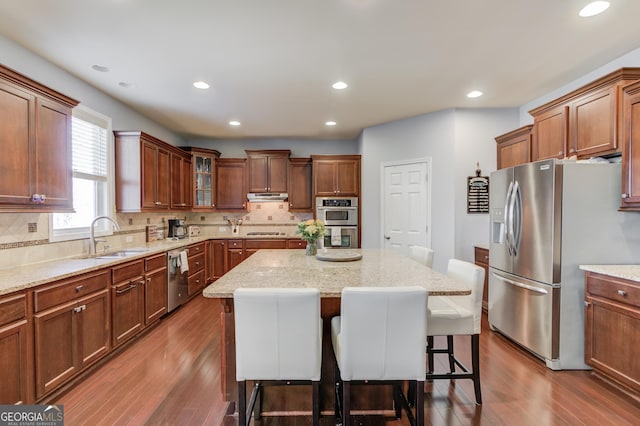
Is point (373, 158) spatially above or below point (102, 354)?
above

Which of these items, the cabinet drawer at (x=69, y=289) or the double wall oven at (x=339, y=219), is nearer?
the cabinet drawer at (x=69, y=289)

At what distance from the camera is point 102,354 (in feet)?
8.55

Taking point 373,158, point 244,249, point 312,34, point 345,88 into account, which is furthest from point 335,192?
point 312,34

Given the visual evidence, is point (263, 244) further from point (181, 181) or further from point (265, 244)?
point (181, 181)

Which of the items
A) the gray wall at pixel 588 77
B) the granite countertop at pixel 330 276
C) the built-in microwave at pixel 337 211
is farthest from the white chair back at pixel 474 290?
the built-in microwave at pixel 337 211

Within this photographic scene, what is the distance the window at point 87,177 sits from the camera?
3.08 m

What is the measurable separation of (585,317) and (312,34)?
3.21 metres

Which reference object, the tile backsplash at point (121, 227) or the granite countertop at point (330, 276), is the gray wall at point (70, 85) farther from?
the granite countertop at point (330, 276)

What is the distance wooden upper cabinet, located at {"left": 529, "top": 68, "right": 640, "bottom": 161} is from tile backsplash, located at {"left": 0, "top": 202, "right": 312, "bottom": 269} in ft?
13.3

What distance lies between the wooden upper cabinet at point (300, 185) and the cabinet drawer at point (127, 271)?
3.05 metres

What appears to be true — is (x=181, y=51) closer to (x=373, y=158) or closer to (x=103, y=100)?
(x=103, y=100)

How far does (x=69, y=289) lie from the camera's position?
2.24 m

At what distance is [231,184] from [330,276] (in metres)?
4.24

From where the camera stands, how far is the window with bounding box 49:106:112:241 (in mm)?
3078
